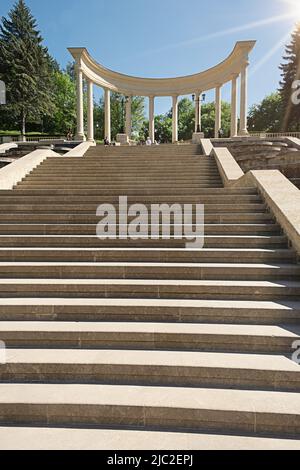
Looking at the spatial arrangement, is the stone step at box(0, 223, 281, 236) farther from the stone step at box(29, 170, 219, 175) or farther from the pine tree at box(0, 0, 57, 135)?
the pine tree at box(0, 0, 57, 135)

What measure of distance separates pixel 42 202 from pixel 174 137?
4184cm

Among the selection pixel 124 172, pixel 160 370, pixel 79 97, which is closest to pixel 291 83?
pixel 79 97

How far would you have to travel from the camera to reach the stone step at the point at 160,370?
187 inches

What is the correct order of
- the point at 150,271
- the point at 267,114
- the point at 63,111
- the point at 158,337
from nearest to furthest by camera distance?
the point at 158,337 → the point at 150,271 → the point at 63,111 → the point at 267,114

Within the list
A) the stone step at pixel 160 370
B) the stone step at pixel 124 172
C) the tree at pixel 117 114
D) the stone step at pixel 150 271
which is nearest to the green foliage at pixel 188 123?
the tree at pixel 117 114

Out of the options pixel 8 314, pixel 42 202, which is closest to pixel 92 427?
pixel 8 314

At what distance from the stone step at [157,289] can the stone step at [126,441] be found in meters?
2.63

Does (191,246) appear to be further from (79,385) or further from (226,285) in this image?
(79,385)

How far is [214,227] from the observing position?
8477mm

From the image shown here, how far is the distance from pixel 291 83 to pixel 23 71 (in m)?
54.7

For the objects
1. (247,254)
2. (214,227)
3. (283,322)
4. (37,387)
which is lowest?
(37,387)

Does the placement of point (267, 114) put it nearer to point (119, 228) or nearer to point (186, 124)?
point (186, 124)

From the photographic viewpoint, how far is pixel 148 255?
24.7 ft

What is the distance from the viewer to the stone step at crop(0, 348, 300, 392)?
4762 mm
